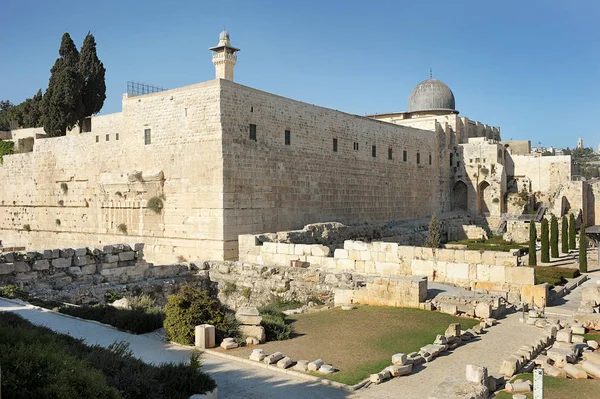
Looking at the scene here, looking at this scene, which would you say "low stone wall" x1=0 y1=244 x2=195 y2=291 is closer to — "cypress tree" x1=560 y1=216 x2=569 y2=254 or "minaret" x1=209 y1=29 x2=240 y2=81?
"minaret" x1=209 y1=29 x2=240 y2=81

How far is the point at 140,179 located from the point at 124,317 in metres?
9.91

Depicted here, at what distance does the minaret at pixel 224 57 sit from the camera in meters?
19.5

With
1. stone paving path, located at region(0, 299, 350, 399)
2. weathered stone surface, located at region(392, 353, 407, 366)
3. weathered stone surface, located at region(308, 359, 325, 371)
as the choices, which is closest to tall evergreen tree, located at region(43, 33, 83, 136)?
stone paving path, located at region(0, 299, 350, 399)

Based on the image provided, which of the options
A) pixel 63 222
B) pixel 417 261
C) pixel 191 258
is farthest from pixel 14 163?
pixel 417 261

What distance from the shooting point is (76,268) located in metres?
11.9

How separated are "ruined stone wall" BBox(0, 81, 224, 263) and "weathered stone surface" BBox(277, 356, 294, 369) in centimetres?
902

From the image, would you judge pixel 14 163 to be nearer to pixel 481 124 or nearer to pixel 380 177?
pixel 380 177

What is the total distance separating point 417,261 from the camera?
12922mm

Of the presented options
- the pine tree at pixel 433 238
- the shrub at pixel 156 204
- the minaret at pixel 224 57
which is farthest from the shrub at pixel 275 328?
the pine tree at pixel 433 238

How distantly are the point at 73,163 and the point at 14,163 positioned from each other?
5039mm

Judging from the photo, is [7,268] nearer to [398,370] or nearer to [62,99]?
[398,370]

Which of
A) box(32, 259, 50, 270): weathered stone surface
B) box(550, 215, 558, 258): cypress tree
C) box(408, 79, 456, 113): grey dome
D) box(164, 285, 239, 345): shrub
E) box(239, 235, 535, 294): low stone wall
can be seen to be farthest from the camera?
box(408, 79, 456, 113): grey dome

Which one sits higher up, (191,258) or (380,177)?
(380,177)

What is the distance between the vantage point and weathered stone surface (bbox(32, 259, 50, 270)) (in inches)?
446
